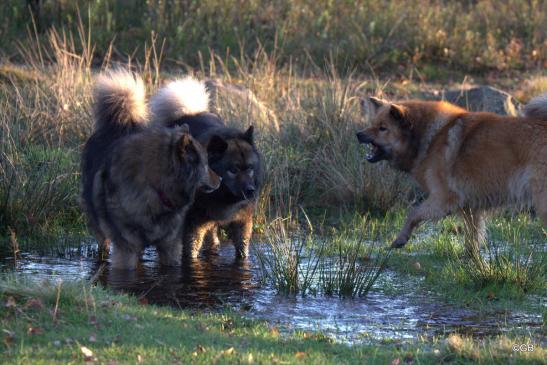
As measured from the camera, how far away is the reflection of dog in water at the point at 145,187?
6.96m

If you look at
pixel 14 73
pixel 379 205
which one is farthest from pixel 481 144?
pixel 14 73

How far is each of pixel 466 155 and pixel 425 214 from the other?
631 millimetres

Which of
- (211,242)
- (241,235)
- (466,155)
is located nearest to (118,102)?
(241,235)

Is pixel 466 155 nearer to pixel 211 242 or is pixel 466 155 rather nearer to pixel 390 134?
pixel 390 134

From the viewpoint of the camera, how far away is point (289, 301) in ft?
21.4

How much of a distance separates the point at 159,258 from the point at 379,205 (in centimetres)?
288

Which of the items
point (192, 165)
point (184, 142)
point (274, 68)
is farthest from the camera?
point (274, 68)

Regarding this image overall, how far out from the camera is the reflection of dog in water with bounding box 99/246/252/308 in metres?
6.59

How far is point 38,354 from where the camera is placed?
Result: 180 inches

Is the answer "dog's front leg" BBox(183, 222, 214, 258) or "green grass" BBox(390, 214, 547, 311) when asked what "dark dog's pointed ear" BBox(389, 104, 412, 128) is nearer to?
"green grass" BBox(390, 214, 547, 311)

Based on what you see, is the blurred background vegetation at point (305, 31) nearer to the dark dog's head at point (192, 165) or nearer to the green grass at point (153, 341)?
the dark dog's head at point (192, 165)

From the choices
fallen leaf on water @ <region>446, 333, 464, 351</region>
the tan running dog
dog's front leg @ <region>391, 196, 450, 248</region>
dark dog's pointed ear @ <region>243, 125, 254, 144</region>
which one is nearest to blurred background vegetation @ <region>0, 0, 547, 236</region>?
dark dog's pointed ear @ <region>243, 125, 254, 144</region>

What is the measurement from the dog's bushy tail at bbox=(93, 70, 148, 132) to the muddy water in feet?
3.99

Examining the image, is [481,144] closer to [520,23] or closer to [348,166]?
[348,166]
